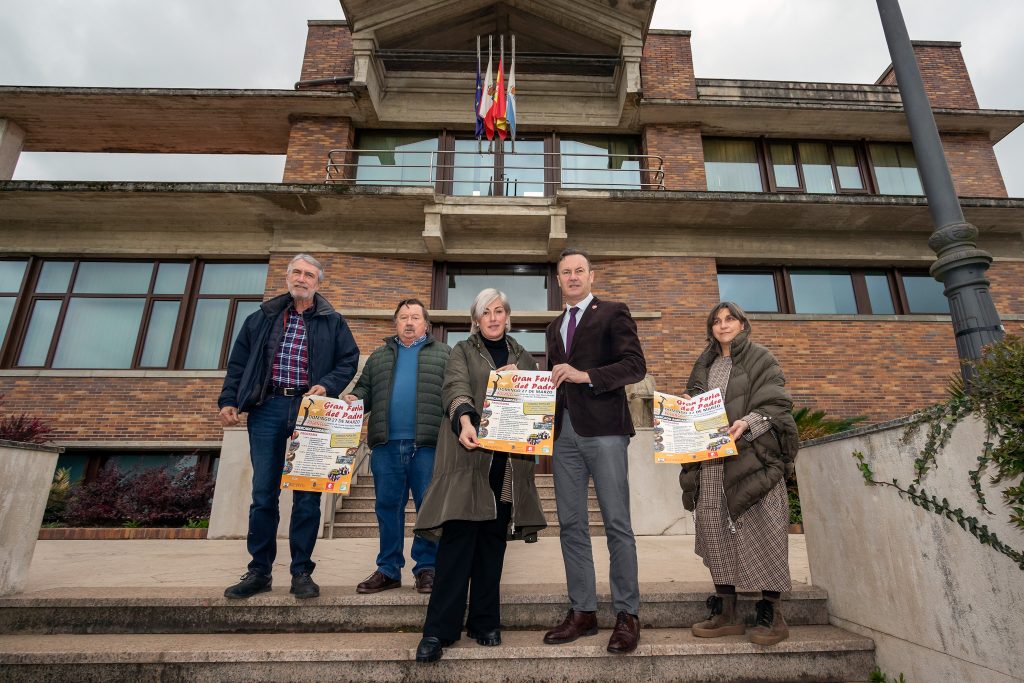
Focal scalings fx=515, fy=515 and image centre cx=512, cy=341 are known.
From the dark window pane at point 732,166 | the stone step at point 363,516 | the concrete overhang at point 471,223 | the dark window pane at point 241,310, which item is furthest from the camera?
the dark window pane at point 732,166

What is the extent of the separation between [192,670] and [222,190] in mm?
9515

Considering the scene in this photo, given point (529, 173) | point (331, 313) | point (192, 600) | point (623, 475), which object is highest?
point (529, 173)

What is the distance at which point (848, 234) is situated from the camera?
37.2 feet

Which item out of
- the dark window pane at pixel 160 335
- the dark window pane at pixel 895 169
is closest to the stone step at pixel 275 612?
the dark window pane at pixel 160 335

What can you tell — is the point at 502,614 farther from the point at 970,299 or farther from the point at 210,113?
the point at 210,113

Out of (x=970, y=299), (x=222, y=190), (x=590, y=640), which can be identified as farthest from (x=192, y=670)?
(x=222, y=190)

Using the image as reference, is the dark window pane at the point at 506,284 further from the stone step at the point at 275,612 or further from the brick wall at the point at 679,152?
the stone step at the point at 275,612

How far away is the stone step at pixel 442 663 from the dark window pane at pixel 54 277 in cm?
1118

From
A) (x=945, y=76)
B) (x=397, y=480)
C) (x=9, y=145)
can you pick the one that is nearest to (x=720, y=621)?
A: (x=397, y=480)

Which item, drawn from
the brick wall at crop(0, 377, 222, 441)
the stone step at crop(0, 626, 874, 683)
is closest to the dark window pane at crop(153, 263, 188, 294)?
the brick wall at crop(0, 377, 222, 441)

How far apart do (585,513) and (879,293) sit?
1168cm

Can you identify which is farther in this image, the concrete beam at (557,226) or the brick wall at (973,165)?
the brick wall at (973,165)

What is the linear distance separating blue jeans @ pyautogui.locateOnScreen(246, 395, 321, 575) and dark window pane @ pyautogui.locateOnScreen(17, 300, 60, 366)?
34.6ft

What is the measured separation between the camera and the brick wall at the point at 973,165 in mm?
12047
